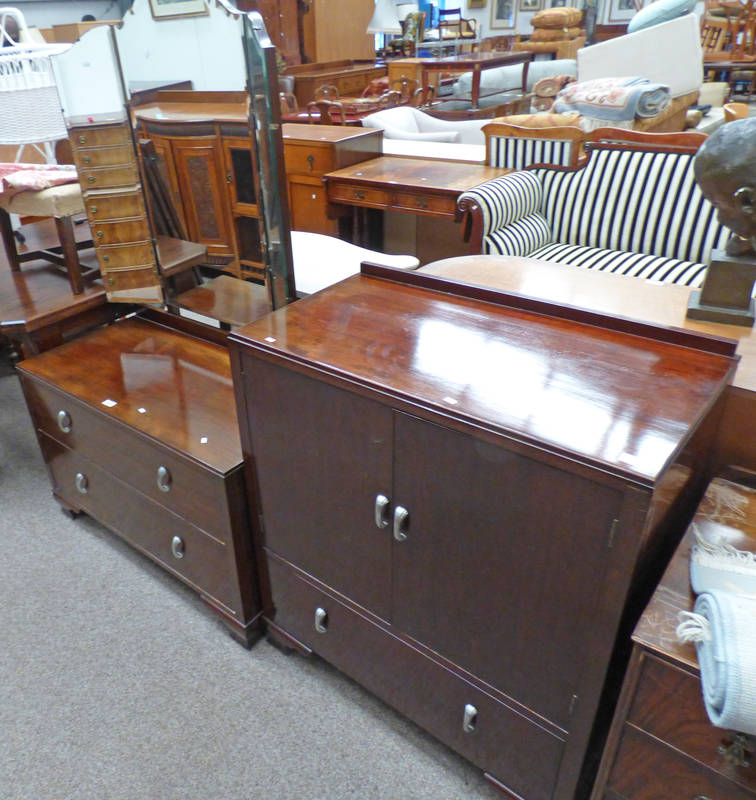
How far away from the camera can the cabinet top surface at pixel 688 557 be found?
88cm

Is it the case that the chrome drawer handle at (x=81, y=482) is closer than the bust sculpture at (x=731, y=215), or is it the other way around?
the bust sculpture at (x=731, y=215)

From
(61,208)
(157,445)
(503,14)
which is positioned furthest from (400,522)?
(503,14)

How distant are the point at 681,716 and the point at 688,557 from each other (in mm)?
234

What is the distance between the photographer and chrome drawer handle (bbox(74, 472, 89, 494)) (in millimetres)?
1993

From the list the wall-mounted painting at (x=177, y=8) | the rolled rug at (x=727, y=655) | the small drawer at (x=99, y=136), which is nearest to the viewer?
the rolled rug at (x=727, y=655)

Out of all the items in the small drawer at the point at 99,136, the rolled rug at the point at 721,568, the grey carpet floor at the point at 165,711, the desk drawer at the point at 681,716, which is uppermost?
the small drawer at the point at 99,136

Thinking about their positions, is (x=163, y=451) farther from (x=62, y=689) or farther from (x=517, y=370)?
(x=517, y=370)

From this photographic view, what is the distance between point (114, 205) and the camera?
6.32 feet

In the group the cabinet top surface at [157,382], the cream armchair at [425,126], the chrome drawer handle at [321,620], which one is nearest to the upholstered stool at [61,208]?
the cabinet top surface at [157,382]

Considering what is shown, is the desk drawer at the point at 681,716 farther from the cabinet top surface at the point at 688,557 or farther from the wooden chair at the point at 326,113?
the wooden chair at the point at 326,113

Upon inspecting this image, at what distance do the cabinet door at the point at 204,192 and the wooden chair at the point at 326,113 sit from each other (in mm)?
3144

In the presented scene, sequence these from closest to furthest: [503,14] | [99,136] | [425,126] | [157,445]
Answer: [157,445], [99,136], [425,126], [503,14]

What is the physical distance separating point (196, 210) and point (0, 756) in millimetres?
1503

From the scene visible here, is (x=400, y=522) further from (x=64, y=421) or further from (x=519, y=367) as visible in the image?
(x=64, y=421)
